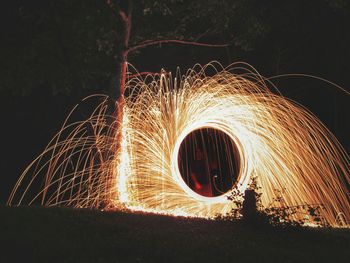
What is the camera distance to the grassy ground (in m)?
8.70

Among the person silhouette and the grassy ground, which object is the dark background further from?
the grassy ground

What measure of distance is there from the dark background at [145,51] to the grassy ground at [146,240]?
20.9 ft

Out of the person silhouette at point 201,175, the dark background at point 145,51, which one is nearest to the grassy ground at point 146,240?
the dark background at point 145,51

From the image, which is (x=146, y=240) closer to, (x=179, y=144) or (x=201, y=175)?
(x=179, y=144)

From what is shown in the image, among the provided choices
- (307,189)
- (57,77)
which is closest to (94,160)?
(57,77)

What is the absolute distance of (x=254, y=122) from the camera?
1445 cm

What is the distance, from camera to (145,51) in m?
23.7

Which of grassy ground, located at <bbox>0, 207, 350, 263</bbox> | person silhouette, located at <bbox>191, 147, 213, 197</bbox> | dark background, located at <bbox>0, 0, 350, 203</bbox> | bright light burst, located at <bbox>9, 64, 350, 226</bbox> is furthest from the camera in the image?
person silhouette, located at <bbox>191, 147, 213, 197</bbox>

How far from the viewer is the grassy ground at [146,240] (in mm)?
8703

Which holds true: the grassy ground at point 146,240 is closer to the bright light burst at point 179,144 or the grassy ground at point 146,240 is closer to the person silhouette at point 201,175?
the bright light burst at point 179,144

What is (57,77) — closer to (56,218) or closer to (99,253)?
(56,218)

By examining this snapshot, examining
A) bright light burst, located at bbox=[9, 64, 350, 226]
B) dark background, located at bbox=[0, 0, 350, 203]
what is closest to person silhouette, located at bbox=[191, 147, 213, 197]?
dark background, located at bbox=[0, 0, 350, 203]

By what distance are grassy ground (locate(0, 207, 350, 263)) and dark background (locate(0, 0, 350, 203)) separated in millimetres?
6372

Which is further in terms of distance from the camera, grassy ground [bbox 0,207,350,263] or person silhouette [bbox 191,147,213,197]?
person silhouette [bbox 191,147,213,197]
